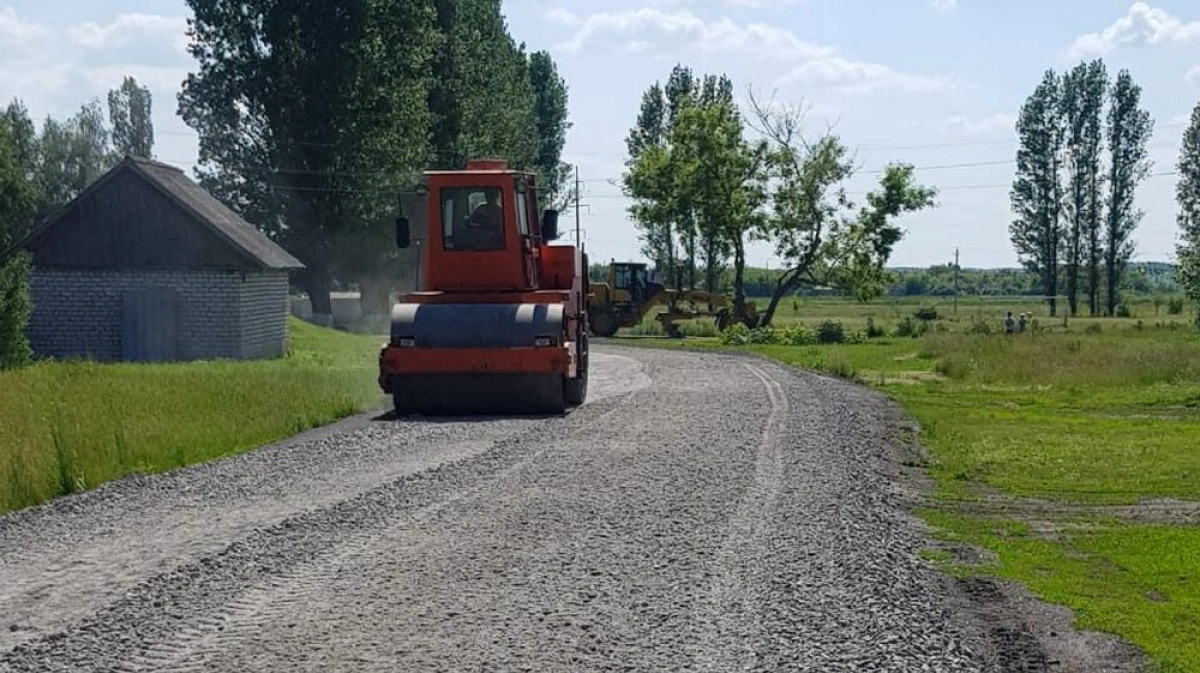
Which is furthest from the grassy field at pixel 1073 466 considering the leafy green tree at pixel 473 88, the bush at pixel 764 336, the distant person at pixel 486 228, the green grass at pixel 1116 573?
the leafy green tree at pixel 473 88

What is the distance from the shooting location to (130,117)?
9975 centimetres

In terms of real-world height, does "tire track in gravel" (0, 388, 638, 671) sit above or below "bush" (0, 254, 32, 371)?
below

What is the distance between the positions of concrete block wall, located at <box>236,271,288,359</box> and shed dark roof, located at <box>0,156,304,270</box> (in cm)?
83

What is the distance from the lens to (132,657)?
8094mm

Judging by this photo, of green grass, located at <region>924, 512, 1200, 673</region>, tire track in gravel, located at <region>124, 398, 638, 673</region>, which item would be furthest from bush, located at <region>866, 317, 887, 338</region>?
tire track in gravel, located at <region>124, 398, 638, 673</region>

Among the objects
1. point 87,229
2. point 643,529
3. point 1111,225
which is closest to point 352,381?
point 87,229

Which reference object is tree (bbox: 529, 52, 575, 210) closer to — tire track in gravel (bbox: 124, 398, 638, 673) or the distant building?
the distant building

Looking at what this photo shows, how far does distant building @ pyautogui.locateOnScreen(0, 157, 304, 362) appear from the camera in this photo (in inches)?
1617

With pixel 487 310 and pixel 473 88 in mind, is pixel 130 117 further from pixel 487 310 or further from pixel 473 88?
pixel 487 310

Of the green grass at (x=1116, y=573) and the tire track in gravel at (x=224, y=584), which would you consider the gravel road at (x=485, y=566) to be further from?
the green grass at (x=1116, y=573)

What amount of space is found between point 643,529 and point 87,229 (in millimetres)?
32216

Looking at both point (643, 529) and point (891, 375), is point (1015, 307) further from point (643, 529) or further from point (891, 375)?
point (643, 529)

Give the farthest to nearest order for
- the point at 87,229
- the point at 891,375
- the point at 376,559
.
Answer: the point at 87,229 → the point at 891,375 → the point at 376,559

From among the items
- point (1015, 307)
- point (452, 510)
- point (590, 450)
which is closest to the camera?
point (452, 510)
